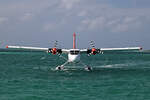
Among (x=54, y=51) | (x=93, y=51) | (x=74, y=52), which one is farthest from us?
(x=93, y=51)

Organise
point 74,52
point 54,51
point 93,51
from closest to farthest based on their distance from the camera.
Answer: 1. point 74,52
2. point 54,51
3. point 93,51

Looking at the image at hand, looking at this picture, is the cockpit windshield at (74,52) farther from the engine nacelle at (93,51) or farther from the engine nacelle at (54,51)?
the engine nacelle at (93,51)

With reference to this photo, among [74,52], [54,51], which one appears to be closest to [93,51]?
[74,52]

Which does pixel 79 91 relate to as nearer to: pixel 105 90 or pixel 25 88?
pixel 105 90

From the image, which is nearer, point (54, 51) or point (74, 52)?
point (74, 52)

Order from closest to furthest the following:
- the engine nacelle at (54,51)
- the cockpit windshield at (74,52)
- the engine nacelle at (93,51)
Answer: the cockpit windshield at (74,52) → the engine nacelle at (54,51) → the engine nacelle at (93,51)

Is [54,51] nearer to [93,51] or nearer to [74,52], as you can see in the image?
[74,52]

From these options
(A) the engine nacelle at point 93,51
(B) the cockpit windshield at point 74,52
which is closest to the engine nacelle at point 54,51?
(B) the cockpit windshield at point 74,52

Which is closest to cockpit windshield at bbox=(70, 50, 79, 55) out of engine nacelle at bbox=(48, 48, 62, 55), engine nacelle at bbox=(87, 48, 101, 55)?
engine nacelle at bbox=(48, 48, 62, 55)

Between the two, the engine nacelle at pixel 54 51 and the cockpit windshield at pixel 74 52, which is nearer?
the cockpit windshield at pixel 74 52

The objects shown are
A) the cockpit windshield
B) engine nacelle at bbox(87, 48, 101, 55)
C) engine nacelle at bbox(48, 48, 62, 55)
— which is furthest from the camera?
engine nacelle at bbox(87, 48, 101, 55)

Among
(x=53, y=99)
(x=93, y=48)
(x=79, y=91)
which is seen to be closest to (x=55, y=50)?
(x=93, y=48)

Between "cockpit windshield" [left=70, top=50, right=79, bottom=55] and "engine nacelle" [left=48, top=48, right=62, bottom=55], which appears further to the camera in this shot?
"engine nacelle" [left=48, top=48, right=62, bottom=55]

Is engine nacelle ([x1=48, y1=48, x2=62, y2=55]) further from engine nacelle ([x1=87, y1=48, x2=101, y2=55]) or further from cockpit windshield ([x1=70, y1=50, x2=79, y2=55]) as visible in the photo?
engine nacelle ([x1=87, y1=48, x2=101, y2=55])
